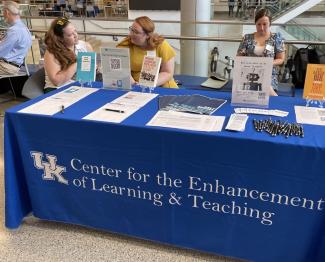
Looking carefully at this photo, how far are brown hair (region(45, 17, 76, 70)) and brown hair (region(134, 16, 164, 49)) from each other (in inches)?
21.9

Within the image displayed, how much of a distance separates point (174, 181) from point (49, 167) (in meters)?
0.67

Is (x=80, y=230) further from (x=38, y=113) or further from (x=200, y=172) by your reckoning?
(x=200, y=172)

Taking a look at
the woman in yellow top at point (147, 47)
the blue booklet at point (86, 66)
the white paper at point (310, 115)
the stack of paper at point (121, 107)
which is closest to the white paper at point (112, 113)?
the stack of paper at point (121, 107)

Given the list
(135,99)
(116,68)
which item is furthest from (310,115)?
(116,68)

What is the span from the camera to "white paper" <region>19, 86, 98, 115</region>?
1.76m

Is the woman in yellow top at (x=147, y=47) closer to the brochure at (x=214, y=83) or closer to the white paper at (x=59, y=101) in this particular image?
the white paper at (x=59, y=101)

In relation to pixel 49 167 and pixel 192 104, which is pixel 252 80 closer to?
pixel 192 104

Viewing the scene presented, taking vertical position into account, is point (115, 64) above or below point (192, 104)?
above

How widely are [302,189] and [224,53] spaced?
3.61m

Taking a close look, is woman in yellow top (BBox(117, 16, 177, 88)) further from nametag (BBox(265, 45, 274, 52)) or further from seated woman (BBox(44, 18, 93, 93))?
nametag (BBox(265, 45, 274, 52))

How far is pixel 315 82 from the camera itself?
1.74 m

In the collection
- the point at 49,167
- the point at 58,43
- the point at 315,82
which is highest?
the point at 58,43

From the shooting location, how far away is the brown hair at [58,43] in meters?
2.54

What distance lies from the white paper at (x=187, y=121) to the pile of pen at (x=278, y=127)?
17 cm
